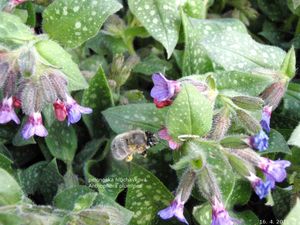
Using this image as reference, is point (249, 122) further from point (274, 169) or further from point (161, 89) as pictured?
point (161, 89)

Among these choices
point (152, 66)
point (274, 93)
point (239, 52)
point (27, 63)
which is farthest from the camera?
point (152, 66)

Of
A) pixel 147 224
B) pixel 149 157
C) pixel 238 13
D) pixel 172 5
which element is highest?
pixel 172 5

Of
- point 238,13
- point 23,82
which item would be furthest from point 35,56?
point 238,13

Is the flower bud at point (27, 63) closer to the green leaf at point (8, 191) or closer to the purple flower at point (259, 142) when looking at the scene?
the green leaf at point (8, 191)

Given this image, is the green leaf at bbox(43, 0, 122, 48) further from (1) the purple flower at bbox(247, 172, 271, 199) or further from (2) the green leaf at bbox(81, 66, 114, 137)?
(1) the purple flower at bbox(247, 172, 271, 199)

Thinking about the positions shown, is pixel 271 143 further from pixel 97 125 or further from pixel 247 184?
pixel 97 125

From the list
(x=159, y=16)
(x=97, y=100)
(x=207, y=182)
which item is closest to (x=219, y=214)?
(x=207, y=182)

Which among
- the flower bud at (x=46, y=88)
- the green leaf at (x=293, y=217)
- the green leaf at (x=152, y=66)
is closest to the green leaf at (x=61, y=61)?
the flower bud at (x=46, y=88)
